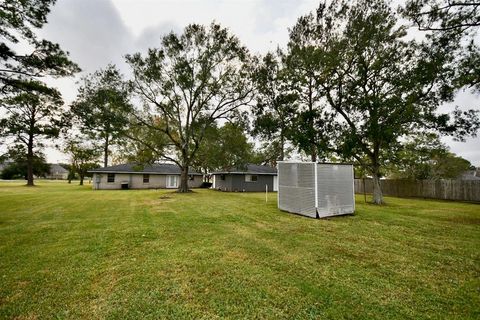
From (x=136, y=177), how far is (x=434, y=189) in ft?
97.1

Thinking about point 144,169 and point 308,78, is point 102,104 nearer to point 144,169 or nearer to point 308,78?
point 144,169

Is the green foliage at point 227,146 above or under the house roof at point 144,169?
above

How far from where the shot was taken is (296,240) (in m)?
5.77

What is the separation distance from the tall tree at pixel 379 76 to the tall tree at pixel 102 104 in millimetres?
14817

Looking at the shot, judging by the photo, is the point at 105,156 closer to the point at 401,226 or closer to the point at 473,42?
the point at 401,226

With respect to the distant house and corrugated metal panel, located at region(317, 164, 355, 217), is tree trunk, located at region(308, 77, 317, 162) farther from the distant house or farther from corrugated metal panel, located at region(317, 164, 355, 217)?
the distant house

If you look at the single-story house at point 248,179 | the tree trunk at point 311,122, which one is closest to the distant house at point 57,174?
the single-story house at point 248,179

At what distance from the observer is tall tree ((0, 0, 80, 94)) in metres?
7.50

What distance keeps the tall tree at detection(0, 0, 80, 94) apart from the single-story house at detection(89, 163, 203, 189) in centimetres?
1586

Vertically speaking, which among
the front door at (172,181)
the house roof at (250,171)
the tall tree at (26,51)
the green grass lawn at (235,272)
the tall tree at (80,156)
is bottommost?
the green grass lawn at (235,272)

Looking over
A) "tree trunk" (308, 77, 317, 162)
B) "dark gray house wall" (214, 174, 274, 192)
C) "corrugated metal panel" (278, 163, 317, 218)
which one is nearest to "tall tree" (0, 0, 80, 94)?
"corrugated metal panel" (278, 163, 317, 218)

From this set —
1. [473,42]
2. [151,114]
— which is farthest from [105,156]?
[473,42]

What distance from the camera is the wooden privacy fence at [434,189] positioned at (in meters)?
15.4

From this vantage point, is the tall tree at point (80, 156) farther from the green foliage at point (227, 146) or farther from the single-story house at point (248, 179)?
the single-story house at point (248, 179)
